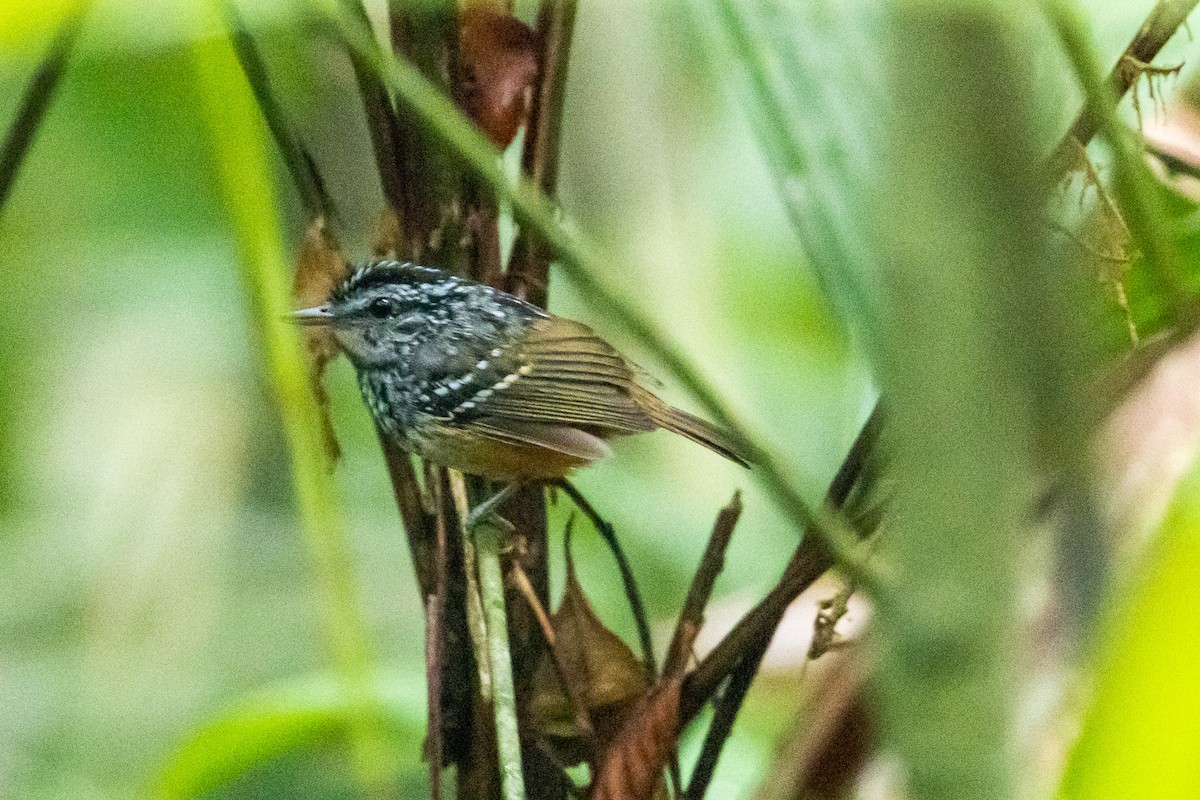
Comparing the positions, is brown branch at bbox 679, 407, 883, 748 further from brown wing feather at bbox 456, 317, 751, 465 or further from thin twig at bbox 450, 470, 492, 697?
brown wing feather at bbox 456, 317, 751, 465

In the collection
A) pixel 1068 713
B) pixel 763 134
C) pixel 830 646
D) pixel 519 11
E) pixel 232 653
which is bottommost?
pixel 232 653

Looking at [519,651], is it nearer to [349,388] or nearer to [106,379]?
[349,388]

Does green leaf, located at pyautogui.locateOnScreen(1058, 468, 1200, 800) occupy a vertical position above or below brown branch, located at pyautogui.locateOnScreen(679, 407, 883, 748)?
above

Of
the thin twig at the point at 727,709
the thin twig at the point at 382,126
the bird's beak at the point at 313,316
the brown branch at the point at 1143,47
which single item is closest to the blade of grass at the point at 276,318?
the bird's beak at the point at 313,316

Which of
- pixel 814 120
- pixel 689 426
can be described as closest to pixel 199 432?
pixel 689 426

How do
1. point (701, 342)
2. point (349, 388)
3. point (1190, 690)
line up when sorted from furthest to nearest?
1. point (349, 388)
2. point (701, 342)
3. point (1190, 690)

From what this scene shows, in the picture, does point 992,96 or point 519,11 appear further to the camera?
point 519,11

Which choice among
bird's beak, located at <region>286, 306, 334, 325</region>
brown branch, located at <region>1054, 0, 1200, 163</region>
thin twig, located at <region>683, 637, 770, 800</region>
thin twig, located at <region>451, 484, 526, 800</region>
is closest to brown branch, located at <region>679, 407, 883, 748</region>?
thin twig, located at <region>683, 637, 770, 800</region>

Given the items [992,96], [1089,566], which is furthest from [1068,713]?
[992,96]
